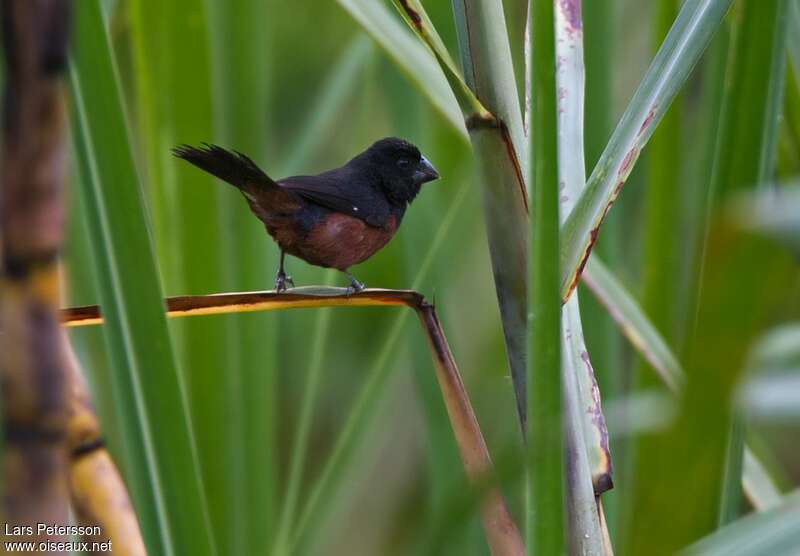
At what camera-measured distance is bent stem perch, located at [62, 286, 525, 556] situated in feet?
3.31

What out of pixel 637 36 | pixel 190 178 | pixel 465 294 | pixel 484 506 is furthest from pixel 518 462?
pixel 637 36

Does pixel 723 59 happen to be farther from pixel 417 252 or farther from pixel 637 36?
pixel 637 36

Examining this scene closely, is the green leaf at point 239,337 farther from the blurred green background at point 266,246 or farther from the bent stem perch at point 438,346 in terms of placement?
the bent stem perch at point 438,346

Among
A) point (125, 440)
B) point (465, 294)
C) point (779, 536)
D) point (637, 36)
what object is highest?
point (637, 36)

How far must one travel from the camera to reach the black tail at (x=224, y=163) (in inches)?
56.7

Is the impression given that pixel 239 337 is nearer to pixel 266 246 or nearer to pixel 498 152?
pixel 266 246

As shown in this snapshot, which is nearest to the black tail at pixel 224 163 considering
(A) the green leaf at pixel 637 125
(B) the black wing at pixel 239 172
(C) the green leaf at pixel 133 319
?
(B) the black wing at pixel 239 172

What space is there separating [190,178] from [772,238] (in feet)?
4.11

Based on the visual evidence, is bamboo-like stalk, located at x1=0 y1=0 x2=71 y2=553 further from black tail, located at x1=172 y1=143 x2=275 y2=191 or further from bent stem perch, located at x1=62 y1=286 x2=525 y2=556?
black tail, located at x1=172 y1=143 x2=275 y2=191

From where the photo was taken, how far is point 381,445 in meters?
2.58

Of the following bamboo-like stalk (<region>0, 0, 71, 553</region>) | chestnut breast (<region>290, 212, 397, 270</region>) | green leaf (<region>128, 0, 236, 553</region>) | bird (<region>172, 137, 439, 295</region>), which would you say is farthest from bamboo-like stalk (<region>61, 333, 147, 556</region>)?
chestnut breast (<region>290, 212, 397, 270</region>)

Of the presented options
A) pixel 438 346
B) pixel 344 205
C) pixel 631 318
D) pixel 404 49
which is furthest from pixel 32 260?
pixel 344 205

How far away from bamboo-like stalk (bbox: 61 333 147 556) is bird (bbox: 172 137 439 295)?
1.09 metres

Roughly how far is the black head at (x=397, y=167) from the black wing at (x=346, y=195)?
0.14 feet
